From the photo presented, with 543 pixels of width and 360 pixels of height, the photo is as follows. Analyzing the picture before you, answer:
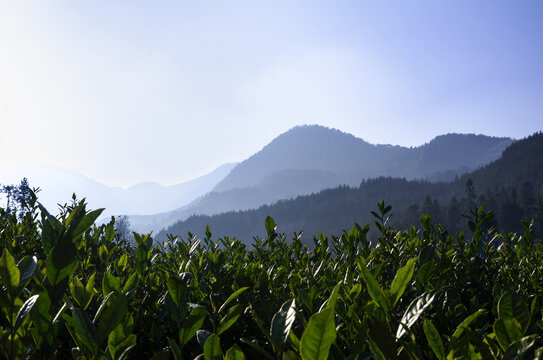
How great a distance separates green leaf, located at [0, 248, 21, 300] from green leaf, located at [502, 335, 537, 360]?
1334 millimetres

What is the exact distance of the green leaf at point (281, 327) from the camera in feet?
3.06

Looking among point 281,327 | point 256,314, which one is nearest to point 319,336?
point 281,327

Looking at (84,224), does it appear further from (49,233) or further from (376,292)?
(376,292)

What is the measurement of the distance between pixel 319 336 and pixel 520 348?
1.55 feet

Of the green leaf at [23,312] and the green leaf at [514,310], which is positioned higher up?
the green leaf at [23,312]

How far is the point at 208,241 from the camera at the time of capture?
4.42m

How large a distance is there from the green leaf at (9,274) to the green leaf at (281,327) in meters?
0.77

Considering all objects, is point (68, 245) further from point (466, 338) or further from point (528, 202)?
point (528, 202)

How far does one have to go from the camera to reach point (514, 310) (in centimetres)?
89

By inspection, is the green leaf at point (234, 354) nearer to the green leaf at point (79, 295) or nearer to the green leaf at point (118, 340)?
the green leaf at point (118, 340)

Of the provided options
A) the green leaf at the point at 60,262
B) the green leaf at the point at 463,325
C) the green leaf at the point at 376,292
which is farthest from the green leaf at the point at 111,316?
the green leaf at the point at 463,325

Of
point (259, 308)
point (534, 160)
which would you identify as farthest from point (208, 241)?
point (534, 160)

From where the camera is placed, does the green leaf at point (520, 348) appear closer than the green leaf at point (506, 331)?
Yes

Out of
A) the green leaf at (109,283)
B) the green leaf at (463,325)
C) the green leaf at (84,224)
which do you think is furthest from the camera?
the green leaf at (109,283)
